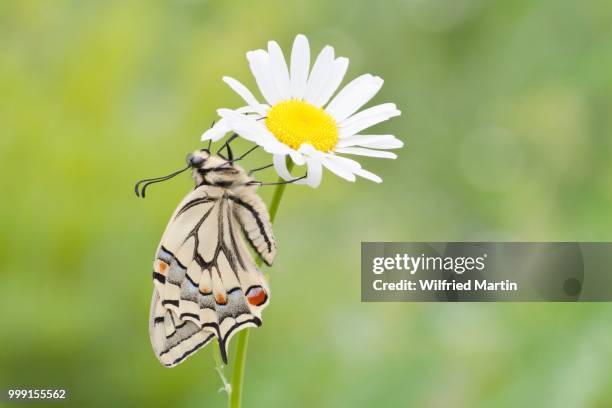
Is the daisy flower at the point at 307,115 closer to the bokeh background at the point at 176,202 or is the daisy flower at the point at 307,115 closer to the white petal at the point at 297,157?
the white petal at the point at 297,157

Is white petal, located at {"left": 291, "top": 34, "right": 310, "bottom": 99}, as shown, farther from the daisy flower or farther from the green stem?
the green stem

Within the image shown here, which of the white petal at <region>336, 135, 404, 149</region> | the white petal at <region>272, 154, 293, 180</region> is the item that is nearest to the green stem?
the white petal at <region>272, 154, 293, 180</region>

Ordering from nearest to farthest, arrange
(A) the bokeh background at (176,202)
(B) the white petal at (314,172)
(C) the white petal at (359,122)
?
(B) the white petal at (314,172)
(C) the white petal at (359,122)
(A) the bokeh background at (176,202)

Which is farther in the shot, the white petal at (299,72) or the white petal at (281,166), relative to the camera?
the white petal at (299,72)

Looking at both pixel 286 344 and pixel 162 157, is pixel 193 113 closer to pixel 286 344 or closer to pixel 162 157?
pixel 162 157

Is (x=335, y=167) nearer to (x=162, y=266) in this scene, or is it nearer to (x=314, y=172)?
(x=314, y=172)

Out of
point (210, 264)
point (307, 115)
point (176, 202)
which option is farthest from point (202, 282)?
point (176, 202)

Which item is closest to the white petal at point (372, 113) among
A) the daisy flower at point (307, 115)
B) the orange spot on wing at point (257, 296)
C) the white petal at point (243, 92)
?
the daisy flower at point (307, 115)
